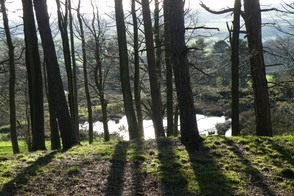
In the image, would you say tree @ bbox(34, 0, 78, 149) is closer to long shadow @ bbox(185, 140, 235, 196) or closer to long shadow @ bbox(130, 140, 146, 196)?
long shadow @ bbox(130, 140, 146, 196)

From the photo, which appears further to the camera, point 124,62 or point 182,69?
point 124,62

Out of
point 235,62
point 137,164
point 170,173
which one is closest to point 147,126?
point 235,62

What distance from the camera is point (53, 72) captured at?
991cm

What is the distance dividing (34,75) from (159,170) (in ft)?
19.7

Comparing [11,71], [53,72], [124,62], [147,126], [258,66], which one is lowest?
[147,126]

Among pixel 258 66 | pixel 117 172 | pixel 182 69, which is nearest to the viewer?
pixel 117 172

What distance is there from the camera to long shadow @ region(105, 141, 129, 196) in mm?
6234

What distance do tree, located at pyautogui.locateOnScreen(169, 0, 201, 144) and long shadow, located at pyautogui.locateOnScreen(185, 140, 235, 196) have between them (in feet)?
1.80

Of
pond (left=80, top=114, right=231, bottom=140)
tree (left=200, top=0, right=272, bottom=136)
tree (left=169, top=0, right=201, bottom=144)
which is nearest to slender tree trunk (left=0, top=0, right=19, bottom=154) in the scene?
tree (left=169, top=0, right=201, bottom=144)

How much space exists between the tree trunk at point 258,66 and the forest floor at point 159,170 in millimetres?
1976

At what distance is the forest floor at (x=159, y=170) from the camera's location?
20.5ft

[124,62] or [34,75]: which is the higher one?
[124,62]

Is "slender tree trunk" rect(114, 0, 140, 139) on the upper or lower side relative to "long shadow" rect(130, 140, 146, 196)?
upper

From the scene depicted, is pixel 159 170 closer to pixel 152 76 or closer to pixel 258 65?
pixel 258 65
